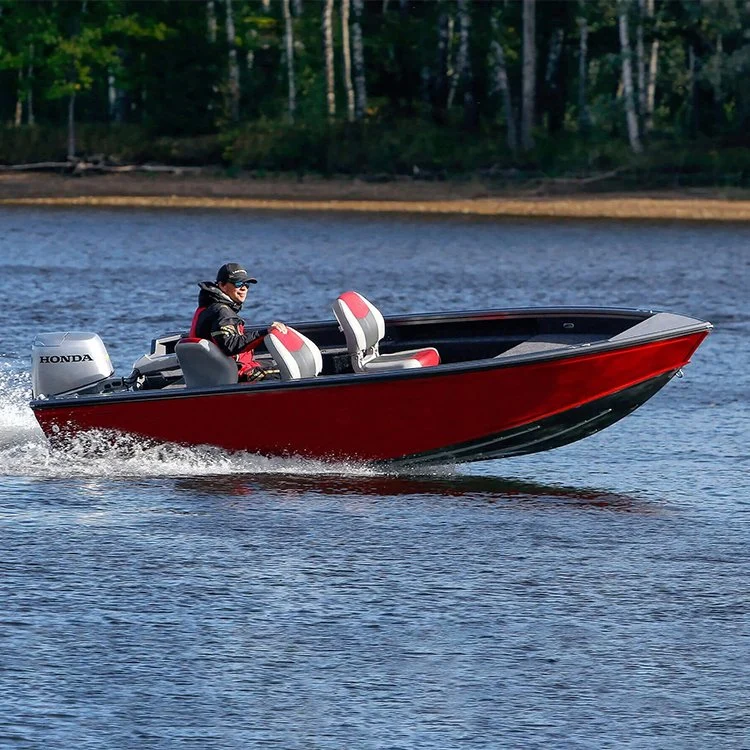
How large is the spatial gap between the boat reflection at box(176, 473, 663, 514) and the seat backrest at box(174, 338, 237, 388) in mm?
696

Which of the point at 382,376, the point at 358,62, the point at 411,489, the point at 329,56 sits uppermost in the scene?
the point at 329,56

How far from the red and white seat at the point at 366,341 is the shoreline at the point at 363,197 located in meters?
31.5

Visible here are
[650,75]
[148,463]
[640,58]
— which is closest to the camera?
[148,463]

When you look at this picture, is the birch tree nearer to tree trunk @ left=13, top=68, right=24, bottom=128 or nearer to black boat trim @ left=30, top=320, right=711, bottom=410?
tree trunk @ left=13, top=68, right=24, bottom=128

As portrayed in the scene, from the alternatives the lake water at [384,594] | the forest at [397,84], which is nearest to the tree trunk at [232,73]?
the forest at [397,84]

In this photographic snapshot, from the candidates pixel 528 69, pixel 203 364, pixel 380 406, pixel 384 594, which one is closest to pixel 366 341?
pixel 380 406

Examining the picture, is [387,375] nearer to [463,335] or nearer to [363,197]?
[463,335]

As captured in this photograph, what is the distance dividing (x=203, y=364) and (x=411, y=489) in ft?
5.27

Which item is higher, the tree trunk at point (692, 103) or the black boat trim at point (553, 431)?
the tree trunk at point (692, 103)

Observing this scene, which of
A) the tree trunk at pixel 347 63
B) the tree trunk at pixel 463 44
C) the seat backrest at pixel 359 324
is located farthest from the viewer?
the tree trunk at pixel 347 63

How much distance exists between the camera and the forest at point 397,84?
159 feet

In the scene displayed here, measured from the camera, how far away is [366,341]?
1252cm

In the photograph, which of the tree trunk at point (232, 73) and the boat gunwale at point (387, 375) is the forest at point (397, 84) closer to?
the tree trunk at point (232, 73)

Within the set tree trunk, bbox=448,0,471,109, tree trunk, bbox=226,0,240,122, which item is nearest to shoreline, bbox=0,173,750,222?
tree trunk, bbox=226,0,240,122
